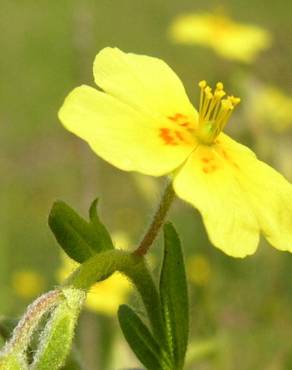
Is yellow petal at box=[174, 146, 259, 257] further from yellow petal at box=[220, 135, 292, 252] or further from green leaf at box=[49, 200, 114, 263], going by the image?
green leaf at box=[49, 200, 114, 263]

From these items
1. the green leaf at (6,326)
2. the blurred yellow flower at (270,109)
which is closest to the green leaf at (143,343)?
the green leaf at (6,326)

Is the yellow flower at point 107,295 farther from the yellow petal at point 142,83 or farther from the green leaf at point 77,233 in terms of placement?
the green leaf at point 77,233

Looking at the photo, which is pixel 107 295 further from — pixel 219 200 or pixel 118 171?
pixel 118 171

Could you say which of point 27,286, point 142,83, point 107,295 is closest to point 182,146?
point 142,83

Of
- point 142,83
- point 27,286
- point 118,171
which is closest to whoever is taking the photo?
point 142,83

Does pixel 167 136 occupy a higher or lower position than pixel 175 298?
higher

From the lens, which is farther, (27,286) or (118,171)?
(118,171)

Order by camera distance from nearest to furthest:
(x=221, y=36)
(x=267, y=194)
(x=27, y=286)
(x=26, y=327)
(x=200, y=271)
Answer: (x=26, y=327)
(x=267, y=194)
(x=200, y=271)
(x=27, y=286)
(x=221, y=36)

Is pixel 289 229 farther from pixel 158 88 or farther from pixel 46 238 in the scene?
pixel 46 238
